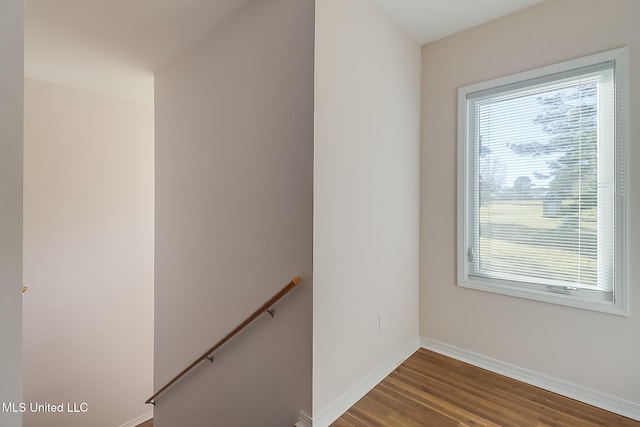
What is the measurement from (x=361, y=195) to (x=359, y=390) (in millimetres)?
1275

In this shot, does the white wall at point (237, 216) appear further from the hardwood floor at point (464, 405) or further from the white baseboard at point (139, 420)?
the white baseboard at point (139, 420)

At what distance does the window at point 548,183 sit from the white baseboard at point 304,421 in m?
1.53

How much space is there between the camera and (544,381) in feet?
6.36

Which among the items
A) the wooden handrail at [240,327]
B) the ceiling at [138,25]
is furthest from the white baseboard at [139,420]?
the ceiling at [138,25]

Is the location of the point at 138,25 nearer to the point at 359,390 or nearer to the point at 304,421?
the point at 304,421

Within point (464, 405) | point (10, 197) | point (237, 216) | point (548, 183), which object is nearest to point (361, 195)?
point (237, 216)

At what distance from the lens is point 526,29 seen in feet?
6.54

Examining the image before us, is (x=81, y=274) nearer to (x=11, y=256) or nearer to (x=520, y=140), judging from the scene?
(x=11, y=256)

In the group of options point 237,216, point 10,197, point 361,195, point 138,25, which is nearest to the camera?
point 10,197

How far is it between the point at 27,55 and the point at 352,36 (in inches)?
112

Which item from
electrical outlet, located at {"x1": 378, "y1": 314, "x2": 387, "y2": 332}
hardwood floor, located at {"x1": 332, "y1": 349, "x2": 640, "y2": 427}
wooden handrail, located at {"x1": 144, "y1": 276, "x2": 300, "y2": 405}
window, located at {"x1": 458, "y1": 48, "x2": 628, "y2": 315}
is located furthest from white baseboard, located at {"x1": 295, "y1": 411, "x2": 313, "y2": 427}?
window, located at {"x1": 458, "y1": 48, "x2": 628, "y2": 315}

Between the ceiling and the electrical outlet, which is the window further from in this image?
the electrical outlet

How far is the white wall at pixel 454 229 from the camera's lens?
168cm

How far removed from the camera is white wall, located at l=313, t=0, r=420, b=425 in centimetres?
160
